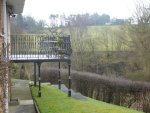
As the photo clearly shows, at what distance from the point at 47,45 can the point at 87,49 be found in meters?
24.1

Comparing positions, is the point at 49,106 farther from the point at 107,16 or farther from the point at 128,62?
the point at 107,16

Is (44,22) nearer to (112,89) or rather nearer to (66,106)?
(112,89)

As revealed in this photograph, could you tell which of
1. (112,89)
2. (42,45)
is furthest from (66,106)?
(112,89)

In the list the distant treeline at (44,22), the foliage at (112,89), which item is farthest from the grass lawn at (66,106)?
the distant treeline at (44,22)

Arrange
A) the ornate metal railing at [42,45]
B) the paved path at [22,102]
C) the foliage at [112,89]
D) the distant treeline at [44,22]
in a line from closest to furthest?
the paved path at [22,102] → the ornate metal railing at [42,45] → the foliage at [112,89] → the distant treeline at [44,22]

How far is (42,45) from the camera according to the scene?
17844 mm

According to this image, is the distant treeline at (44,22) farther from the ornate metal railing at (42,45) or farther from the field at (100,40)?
the ornate metal railing at (42,45)

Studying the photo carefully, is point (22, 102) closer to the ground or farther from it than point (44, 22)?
closer to the ground

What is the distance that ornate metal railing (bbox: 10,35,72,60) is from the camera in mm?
17531

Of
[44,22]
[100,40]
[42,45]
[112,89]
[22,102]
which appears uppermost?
[44,22]

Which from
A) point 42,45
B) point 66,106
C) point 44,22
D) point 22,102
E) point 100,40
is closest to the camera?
point 66,106

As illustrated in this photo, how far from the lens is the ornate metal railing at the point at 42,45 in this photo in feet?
57.5

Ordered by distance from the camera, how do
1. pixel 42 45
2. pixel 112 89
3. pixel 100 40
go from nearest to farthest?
pixel 42 45, pixel 112 89, pixel 100 40

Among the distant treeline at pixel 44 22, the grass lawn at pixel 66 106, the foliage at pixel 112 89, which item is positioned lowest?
the foliage at pixel 112 89
